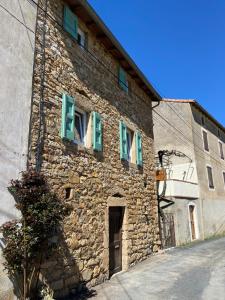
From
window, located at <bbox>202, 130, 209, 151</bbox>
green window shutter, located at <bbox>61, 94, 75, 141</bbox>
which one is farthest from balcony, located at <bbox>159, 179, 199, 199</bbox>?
green window shutter, located at <bbox>61, 94, 75, 141</bbox>

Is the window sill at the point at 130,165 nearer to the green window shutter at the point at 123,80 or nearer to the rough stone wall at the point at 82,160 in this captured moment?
the rough stone wall at the point at 82,160

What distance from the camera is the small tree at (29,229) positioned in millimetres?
4070

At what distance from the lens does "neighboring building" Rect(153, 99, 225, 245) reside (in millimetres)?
13914

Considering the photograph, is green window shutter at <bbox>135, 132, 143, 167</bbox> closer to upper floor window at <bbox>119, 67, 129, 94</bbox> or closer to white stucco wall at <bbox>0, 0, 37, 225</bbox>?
upper floor window at <bbox>119, 67, 129, 94</bbox>

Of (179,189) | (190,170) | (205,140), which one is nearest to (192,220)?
(179,189)

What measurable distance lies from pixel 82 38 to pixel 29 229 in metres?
5.37

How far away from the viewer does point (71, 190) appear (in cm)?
585

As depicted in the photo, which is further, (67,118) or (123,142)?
(123,142)

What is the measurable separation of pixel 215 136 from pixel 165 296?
58.7ft

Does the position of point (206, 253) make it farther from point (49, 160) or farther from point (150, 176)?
point (49, 160)

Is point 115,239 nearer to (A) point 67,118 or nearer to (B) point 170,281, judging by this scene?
(B) point 170,281

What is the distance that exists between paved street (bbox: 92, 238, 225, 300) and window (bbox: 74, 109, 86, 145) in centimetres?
344

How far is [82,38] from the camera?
7.39 meters

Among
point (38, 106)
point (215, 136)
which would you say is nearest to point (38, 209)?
point (38, 106)
